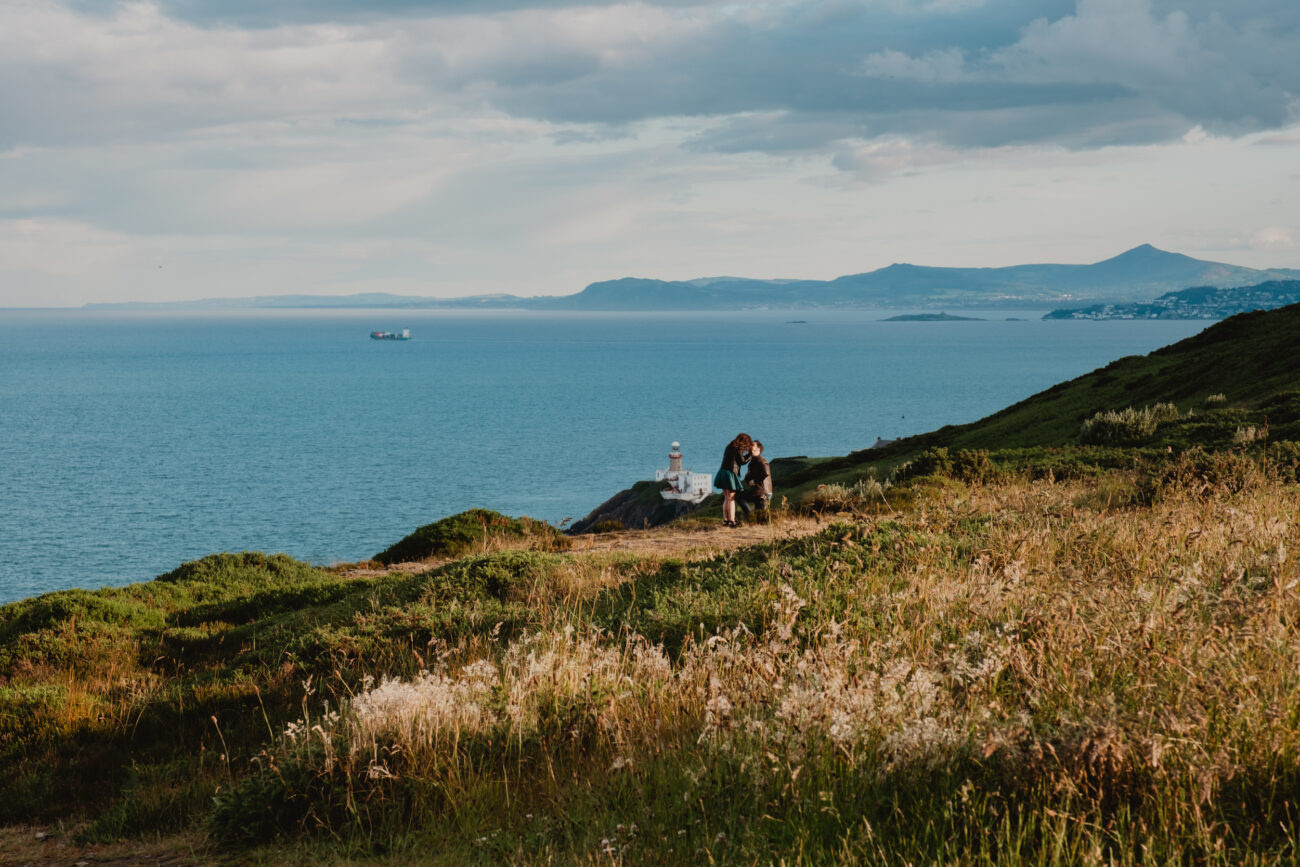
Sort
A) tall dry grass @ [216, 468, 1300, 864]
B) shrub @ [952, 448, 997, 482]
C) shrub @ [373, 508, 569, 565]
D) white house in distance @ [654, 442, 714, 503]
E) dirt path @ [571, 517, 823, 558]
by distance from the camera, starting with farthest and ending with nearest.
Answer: white house in distance @ [654, 442, 714, 503] < shrub @ [952, 448, 997, 482] < shrub @ [373, 508, 569, 565] < dirt path @ [571, 517, 823, 558] < tall dry grass @ [216, 468, 1300, 864]

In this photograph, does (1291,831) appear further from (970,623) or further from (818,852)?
(970,623)

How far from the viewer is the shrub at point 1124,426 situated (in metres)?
23.0

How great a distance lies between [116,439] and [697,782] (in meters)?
119

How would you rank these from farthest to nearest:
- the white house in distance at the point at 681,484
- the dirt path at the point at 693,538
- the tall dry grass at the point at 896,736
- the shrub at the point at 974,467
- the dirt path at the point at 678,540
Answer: the white house in distance at the point at 681,484
the shrub at the point at 974,467
the dirt path at the point at 678,540
the dirt path at the point at 693,538
the tall dry grass at the point at 896,736

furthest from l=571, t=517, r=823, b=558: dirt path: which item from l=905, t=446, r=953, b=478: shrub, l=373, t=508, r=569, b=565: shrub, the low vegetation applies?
the low vegetation

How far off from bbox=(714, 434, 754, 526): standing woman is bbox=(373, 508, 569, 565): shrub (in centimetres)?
345

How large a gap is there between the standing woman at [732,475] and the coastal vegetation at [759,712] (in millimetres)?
7611

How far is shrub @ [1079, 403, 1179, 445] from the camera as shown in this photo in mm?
22984

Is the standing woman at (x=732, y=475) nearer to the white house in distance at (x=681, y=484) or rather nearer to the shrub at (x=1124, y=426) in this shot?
the shrub at (x=1124, y=426)

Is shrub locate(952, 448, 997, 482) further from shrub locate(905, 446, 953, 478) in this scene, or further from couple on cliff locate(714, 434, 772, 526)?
couple on cliff locate(714, 434, 772, 526)

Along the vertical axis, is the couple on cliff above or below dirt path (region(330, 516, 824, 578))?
above

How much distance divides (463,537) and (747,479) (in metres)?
6.45

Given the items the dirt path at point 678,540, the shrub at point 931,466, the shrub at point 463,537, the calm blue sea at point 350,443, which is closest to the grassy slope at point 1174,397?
the shrub at point 931,466

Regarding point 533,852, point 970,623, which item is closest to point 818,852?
point 533,852
